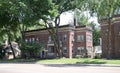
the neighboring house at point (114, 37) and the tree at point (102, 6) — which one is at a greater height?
the tree at point (102, 6)

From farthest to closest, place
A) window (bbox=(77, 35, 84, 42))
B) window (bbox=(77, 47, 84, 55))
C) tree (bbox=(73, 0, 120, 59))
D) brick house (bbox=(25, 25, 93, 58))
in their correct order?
window (bbox=(77, 35, 84, 42))
window (bbox=(77, 47, 84, 55))
brick house (bbox=(25, 25, 93, 58))
tree (bbox=(73, 0, 120, 59))

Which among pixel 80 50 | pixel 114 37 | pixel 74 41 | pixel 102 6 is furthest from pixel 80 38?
pixel 102 6

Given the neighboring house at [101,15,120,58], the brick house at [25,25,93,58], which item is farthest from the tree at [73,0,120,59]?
the brick house at [25,25,93,58]

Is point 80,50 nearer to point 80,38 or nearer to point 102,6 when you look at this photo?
point 80,38

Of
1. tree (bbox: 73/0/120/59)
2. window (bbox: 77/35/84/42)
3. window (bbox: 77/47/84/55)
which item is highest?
tree (bbox: 73/0/120/59)

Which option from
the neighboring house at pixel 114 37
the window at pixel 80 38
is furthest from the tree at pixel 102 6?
the window at pixel 80 38

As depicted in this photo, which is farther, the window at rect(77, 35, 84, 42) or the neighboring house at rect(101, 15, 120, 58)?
the window at rect(77, 35, 84, 42)

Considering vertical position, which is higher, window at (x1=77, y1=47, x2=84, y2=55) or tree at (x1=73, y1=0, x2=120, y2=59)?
tree at (x1=73, y1=0, x2=120, y2=59)

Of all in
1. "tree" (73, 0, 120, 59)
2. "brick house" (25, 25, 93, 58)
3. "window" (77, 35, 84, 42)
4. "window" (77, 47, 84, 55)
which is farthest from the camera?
"window" (77, 35, 84, 42)

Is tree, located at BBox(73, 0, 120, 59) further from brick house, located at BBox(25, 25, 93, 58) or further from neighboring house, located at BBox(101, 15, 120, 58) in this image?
brick house, located at BBox(25, 25, 93, 58)

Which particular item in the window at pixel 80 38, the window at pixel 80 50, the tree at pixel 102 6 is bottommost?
the window at pixel 80 50

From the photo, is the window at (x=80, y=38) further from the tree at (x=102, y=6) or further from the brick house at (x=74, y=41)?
the tree at (x=102, y=6)

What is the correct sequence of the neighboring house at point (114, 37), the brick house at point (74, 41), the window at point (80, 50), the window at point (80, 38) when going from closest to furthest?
the neighboring house at point (114, 37), the brick house at point (74, 41), the window at point (80, 50), the window at point (80, 38)

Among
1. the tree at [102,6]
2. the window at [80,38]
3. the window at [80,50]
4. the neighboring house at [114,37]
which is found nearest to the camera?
the tree at [102,6]
